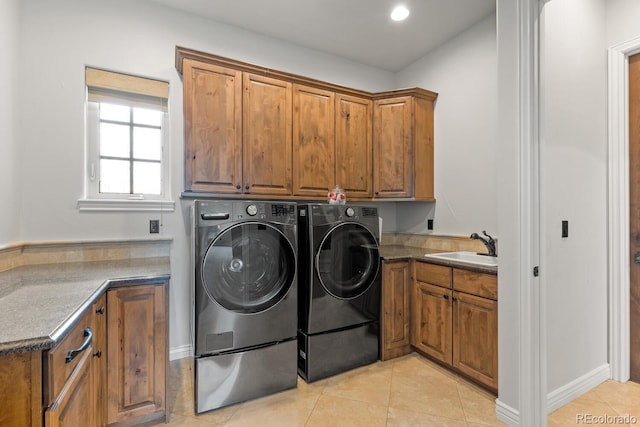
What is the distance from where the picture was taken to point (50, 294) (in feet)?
3.92

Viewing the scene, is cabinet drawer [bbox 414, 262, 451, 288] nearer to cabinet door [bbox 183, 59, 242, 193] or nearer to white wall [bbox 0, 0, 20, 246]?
cabinet door [bbox 183, 59, 242, 193]

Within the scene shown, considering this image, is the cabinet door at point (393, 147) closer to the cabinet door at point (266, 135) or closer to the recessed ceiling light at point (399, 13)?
the recessed ceiling light at point (399, 13)

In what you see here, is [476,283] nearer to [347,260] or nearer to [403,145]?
[347,260]

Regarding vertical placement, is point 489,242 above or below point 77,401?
above

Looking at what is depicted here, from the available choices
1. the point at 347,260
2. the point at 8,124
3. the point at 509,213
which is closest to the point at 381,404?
the point at 347,260

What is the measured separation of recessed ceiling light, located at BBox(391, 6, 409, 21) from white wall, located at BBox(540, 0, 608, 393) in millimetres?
1028

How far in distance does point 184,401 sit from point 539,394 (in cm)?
206

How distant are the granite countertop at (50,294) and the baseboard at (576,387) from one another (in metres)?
2.34

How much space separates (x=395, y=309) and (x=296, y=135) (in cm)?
168

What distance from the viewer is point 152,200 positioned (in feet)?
7.81

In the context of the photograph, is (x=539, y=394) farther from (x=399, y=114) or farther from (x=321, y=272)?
(x=399, y=114)

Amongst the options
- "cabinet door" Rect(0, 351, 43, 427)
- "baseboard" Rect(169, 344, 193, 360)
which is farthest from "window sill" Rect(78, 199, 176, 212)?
"cabinet door" Rect(0, 351, 43, 427)

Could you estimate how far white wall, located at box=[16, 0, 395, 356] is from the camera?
1.99m

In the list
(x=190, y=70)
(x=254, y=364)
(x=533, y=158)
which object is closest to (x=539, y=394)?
(x=533, y=158)
